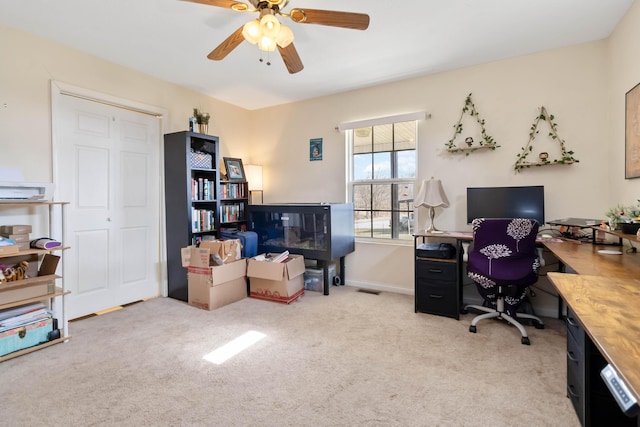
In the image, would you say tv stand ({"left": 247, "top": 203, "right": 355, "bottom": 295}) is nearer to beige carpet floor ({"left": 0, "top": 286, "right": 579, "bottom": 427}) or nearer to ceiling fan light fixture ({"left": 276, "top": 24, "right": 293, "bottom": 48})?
beige carpet floor ({"left": 0, "top": 286, "right": 579, "bottom": 427})

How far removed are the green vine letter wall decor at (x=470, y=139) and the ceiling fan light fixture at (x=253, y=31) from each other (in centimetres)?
227

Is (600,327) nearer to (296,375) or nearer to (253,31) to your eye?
(296,375)

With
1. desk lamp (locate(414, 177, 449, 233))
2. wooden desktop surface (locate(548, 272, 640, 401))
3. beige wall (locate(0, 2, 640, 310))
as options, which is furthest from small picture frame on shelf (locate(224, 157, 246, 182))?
wooden desktop surface (locate(548, 272, 640, 401))

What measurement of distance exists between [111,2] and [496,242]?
3322mm

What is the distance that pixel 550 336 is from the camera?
2.42 meters

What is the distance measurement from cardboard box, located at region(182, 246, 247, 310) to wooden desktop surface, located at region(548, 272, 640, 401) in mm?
2668

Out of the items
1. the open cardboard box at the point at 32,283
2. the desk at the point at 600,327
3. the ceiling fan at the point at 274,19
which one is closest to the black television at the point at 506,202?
the desk at the point at 600,327

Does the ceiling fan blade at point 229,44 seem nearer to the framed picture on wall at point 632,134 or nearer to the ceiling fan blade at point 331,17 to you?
the ceiling fan blade at point 331,17

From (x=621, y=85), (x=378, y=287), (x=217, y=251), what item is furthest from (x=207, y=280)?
(x=621, y=85)

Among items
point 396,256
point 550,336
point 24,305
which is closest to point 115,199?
point 24,305

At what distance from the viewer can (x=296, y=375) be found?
1.90m

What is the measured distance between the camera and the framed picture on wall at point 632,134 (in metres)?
2.12

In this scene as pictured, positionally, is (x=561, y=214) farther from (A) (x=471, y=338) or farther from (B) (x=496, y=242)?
(A) (x=471, y=338)

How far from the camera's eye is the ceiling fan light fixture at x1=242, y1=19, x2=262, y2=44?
1785mm
